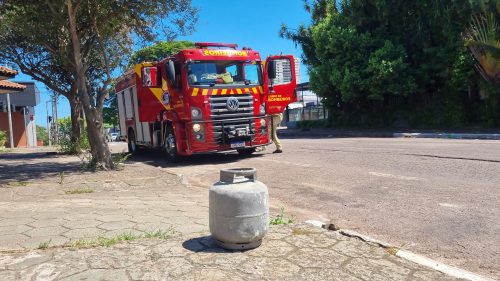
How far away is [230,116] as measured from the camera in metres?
12.0

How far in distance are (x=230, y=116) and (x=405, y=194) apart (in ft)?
20.0

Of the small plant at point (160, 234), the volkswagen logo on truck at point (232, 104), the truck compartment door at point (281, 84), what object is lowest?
the small plant at point (160, 234)

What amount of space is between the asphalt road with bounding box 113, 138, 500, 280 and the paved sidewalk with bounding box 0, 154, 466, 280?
0.86 meters

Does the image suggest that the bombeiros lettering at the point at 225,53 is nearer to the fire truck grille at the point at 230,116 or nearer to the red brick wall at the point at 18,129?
the fire truck grille at the point at 230,116

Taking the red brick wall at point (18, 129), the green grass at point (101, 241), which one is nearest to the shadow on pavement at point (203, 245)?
the green grass at point (101, 241)

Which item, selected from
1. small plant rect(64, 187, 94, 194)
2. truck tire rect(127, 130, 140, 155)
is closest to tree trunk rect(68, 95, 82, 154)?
truck tire rect(127, 130, 140, 155)

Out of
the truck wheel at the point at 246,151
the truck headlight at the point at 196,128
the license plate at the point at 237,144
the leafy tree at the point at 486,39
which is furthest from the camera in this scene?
the leafy tree at the point at 486,39

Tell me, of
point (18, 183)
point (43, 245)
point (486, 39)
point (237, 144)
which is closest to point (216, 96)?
point (237, 144)

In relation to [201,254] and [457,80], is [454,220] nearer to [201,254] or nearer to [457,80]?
[201,254]

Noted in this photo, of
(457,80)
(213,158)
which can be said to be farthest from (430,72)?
(213,158)

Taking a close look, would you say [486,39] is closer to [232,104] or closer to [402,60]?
[402,60]

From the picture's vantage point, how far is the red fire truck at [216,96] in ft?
38.2

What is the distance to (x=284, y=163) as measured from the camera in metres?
11.1

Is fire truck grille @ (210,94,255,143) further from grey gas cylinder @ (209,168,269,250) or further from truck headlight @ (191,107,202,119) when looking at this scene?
grey gas cylinder @ (209,168,269,250)
